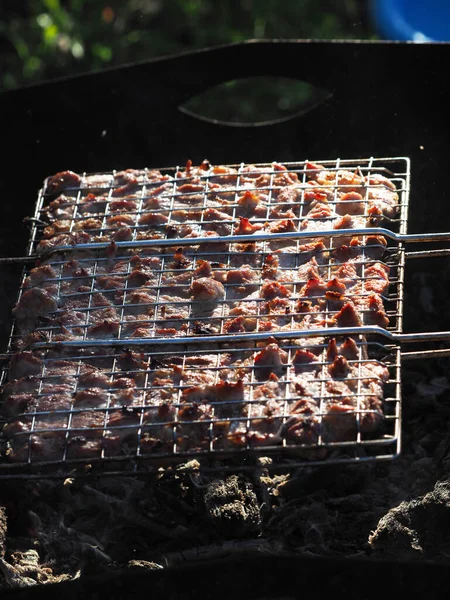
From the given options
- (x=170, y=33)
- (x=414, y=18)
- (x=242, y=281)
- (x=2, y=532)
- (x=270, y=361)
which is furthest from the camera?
(x=170, y=33)

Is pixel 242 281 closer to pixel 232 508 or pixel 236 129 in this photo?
pixel 232 508

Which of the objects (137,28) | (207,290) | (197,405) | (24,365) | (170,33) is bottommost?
(197,405)

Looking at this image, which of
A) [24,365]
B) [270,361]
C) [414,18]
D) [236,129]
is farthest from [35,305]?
[414,18]

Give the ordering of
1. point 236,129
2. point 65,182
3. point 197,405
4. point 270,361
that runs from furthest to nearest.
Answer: point 236,129
point 65,182
point 270,361
point 197,405

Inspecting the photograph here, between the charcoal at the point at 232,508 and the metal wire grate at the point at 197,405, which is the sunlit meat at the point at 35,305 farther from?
the charcoal at the point at 232,508

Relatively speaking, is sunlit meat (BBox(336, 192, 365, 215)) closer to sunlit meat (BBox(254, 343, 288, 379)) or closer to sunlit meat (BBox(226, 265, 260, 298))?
sunlit meat (BBox(226, 265, 260, 298))

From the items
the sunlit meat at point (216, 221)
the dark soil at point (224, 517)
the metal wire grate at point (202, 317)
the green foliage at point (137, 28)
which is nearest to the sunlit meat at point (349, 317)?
the metal wire grate at point (202, 317)

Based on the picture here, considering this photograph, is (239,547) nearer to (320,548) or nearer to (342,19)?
(320,548)

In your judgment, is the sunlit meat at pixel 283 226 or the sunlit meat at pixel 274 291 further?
the sunlit meat at pixel 283 226
